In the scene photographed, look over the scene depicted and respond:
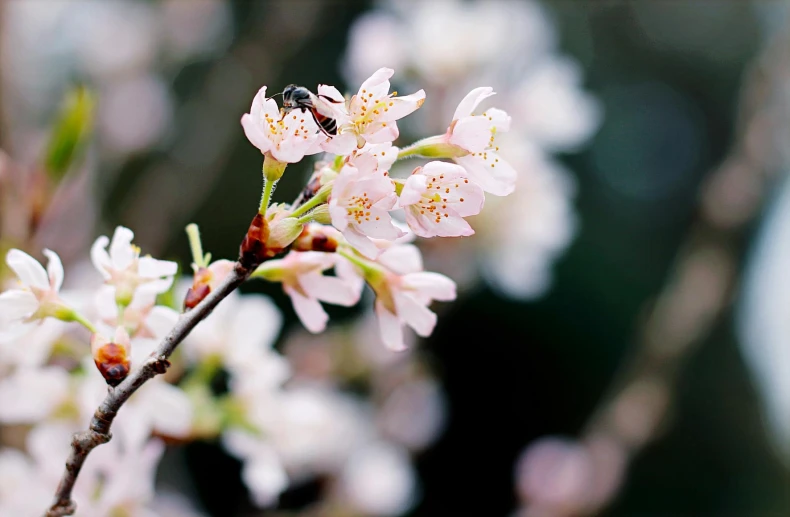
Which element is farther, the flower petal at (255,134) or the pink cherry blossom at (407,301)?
the pink cherry blossom at (407,301)

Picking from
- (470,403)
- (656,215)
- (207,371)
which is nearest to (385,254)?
(207,371)

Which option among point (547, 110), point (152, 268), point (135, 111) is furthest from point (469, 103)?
point (135, 111)

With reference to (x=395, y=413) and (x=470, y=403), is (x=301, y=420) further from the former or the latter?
(x=470, y=403)

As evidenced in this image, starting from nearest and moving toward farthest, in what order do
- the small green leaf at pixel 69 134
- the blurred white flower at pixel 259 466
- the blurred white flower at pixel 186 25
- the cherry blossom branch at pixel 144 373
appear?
the cherry blossom branch at pixel 144 373
the blurred white flower at pixel 259 466
the small green leaf at pixel 69 134
the blurred white flower at pixel 186 25

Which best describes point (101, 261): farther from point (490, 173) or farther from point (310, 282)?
point (490, 173)

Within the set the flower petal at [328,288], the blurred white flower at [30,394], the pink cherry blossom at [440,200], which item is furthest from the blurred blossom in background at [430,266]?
the pink cherry blossom at [440,200]

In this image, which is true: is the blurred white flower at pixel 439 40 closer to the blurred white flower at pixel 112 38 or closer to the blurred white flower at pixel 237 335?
the blurred white flower at pixel 237 335

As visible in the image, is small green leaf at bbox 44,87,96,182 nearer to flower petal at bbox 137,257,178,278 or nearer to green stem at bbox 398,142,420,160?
flower petal at bbox 137,257,178,278
